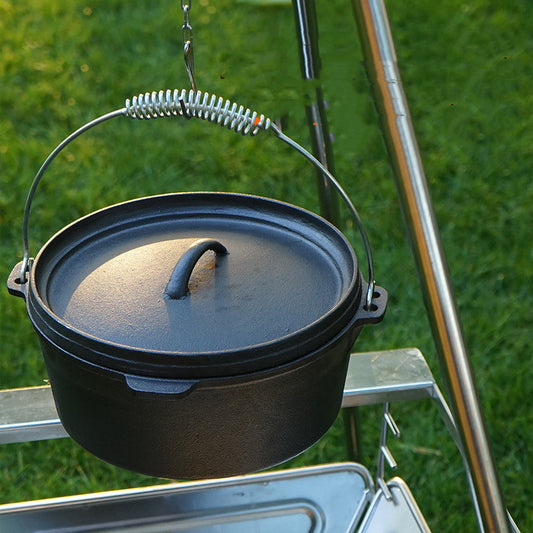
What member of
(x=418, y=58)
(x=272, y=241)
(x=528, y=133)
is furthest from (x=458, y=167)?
(x=272, y=241)

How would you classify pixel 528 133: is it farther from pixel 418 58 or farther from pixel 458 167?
pixel 418 58

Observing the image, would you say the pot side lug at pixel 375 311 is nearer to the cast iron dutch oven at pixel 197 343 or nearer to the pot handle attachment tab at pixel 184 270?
the cast iron dutch oven at pixel 197 343

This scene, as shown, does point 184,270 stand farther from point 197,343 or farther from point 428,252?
point 428,252

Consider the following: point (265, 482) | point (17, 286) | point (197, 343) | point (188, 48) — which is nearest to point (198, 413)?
point (197, 343)

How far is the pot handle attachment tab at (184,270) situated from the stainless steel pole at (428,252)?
28cm

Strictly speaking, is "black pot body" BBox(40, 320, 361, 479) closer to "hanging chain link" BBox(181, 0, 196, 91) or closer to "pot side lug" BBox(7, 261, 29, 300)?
"pot side lug" BBox(7, 261, 29, 300)

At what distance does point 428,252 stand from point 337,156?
6.44ft

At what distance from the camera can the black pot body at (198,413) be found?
94 centimetres

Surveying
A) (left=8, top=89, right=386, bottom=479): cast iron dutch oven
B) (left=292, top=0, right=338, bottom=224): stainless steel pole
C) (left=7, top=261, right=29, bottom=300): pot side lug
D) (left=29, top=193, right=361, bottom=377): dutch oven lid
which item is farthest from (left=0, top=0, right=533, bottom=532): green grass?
(left=7, top=261, right=29, bottom=300): pot side lug

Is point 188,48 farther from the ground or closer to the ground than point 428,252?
farther from the ground

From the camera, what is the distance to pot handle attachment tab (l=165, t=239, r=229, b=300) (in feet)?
3.36

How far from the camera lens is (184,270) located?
103 centimetres

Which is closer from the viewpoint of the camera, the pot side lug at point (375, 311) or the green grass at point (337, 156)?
the pot side lug at point (375, 311)

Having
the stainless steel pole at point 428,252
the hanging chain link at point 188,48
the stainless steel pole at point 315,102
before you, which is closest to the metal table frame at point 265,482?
the stainless steel pole at point 315,102
